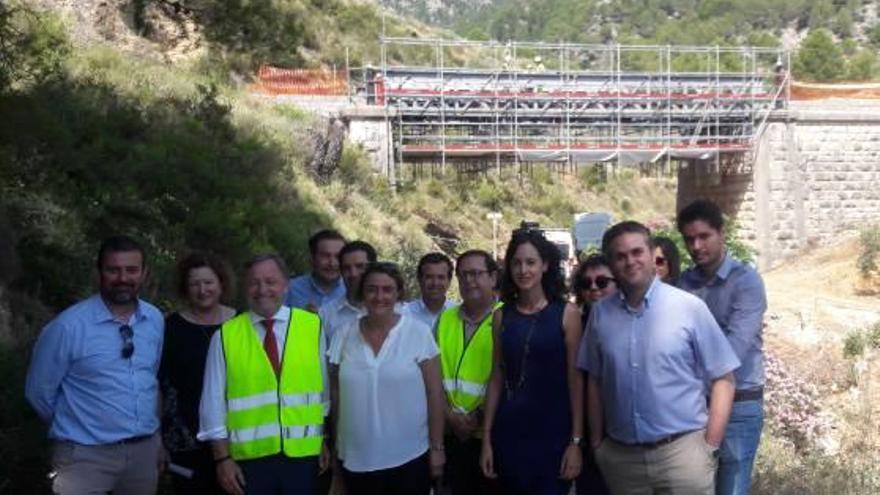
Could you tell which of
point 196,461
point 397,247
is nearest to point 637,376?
point 196,461

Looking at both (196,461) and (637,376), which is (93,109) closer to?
(196,461)

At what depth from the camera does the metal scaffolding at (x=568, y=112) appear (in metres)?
24.7

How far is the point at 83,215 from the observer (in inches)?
371

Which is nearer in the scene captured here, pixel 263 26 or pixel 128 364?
pixel 128 364

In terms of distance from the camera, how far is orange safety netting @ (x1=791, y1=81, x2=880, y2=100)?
28594mm

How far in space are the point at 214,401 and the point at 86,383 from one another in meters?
0.55

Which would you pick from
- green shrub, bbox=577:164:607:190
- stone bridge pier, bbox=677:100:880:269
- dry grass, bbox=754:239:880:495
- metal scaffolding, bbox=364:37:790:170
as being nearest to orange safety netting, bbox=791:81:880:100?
stone bridge pier, bbox=677:100:880:269

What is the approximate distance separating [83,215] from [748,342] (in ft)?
22.7

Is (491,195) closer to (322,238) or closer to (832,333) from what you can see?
(832,333)

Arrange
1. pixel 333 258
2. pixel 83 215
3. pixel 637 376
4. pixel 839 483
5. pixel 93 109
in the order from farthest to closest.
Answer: pixel 93 109 < pixel 83 215 < pixel 839 483 < pixel 333 258 < pixel 637 376

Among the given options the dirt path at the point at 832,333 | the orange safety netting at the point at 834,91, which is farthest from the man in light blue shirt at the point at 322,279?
the orange safety netting at the point at 834,91

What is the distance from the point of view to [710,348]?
3.80m

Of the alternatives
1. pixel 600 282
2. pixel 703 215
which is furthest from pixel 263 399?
pixel 703 215

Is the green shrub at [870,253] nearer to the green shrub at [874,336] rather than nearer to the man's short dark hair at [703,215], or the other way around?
the green shrub at [874,336]
